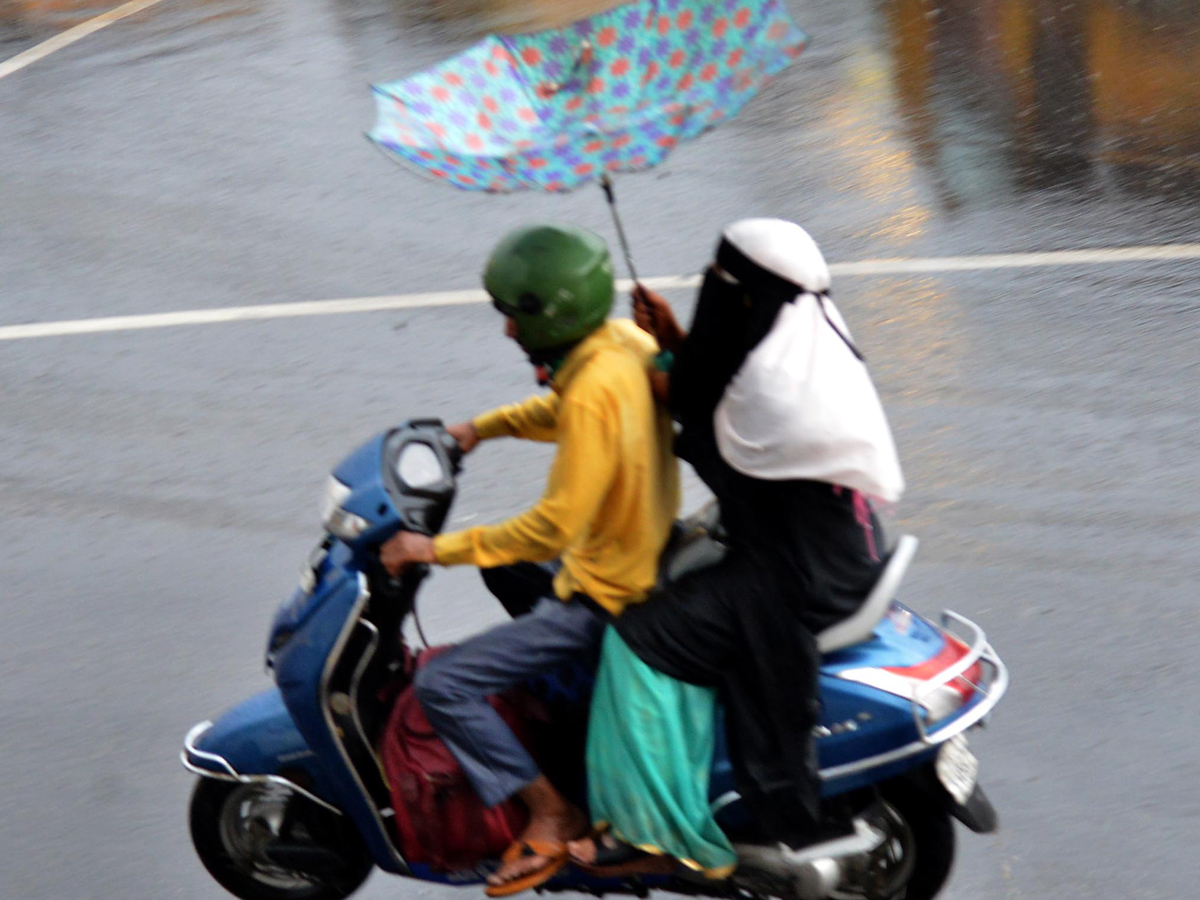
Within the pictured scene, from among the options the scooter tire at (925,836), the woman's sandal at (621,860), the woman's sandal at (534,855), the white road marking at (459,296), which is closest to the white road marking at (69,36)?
the white road marking at (459,296)

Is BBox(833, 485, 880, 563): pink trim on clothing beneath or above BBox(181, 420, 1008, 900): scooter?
above

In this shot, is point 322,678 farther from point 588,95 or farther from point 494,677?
point 588,95

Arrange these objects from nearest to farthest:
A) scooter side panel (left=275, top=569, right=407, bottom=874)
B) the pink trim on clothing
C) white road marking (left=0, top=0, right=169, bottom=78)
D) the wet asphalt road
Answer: the pink trim on clothing, scooter side panel (left=275, top=569, right=407, bottom=874), the wet asphalt road, white road marking (left=0, top=0, right=169, bottom=78)

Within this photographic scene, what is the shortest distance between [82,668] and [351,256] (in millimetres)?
3508

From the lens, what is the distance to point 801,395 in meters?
3.63

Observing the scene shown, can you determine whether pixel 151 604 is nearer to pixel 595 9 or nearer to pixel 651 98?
pixel 651 98

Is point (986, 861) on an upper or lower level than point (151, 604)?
lower

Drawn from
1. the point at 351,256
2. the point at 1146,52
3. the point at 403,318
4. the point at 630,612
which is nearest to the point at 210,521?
the point at 403,318

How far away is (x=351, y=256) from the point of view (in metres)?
8.80

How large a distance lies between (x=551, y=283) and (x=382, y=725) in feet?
4.34

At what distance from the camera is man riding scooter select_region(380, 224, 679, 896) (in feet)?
12.4

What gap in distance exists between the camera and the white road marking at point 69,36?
12818 mm

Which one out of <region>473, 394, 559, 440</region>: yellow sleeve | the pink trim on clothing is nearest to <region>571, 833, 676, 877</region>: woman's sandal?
the pink trim on clothing

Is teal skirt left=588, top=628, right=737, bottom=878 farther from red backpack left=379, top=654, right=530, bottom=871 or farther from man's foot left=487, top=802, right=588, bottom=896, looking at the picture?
red backpack left=379, top=654, right=530, bottom=871
